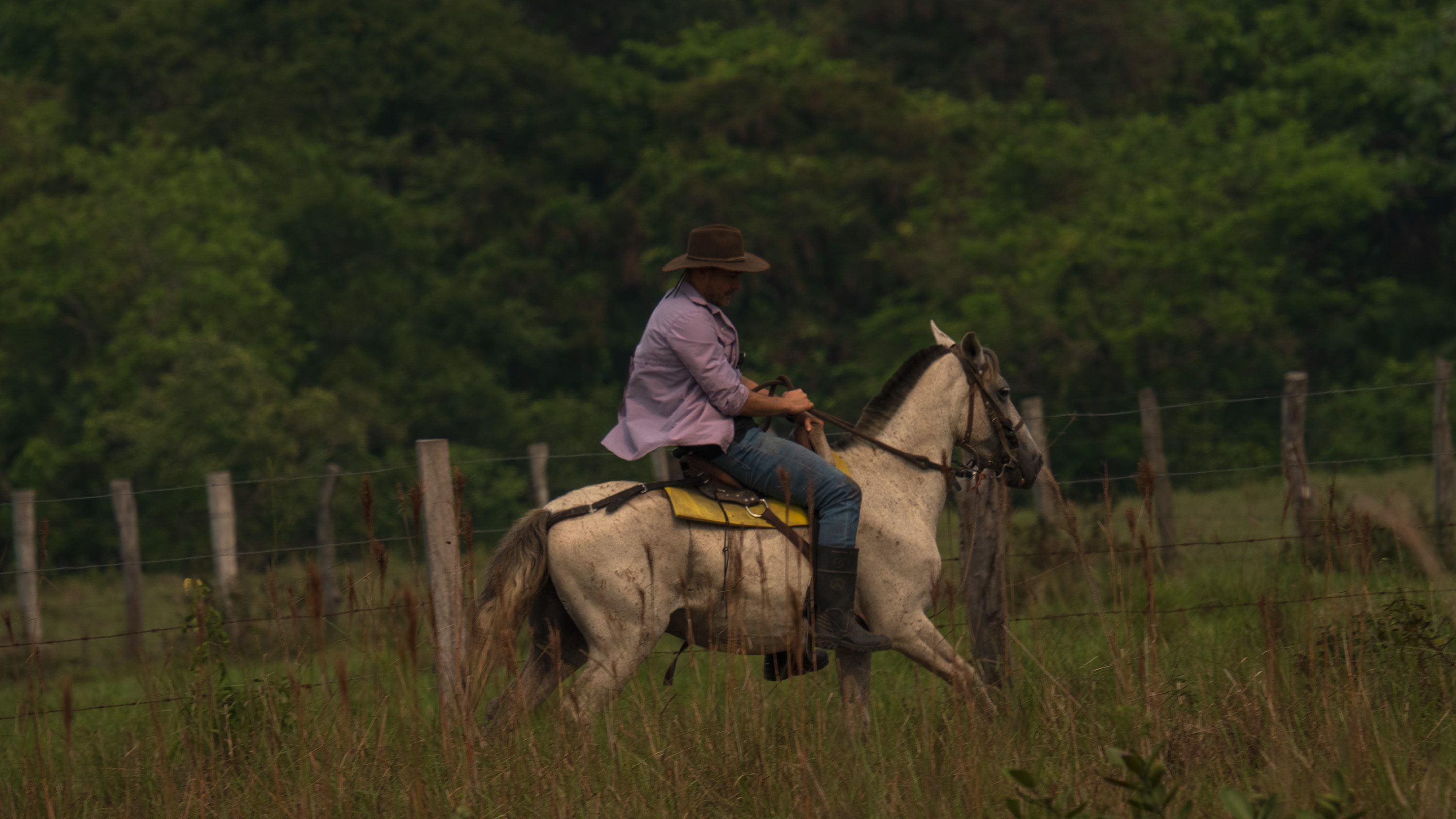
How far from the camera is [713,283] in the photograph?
5859 mm

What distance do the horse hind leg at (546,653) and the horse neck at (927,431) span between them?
1252 mm

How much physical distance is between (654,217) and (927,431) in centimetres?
2397

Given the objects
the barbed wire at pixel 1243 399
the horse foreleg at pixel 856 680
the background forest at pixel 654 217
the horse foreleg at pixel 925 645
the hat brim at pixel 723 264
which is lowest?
the horse foreleg at pixel 856 680

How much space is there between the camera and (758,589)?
18.8ft

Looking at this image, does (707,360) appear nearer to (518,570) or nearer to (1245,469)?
(518,570)

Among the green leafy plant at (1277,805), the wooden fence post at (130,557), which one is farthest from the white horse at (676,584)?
the wooden fence post at (130,557)

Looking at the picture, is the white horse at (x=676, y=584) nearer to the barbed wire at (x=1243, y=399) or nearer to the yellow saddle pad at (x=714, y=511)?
the yellow saddle pad at (x=714, y=511)

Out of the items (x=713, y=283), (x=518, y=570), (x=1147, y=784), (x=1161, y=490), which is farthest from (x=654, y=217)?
(x=1147, y=784)

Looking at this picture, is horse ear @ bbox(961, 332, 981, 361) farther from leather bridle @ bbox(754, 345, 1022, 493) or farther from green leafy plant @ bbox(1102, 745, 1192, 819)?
green leafy plant @ bbox(1102, 745, 1192, 819)

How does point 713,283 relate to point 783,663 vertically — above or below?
above

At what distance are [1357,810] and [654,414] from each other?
278 cm

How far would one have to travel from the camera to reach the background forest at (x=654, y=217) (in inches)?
1013

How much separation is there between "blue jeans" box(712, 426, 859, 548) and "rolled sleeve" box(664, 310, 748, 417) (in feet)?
0.59

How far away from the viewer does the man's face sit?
5852mm
